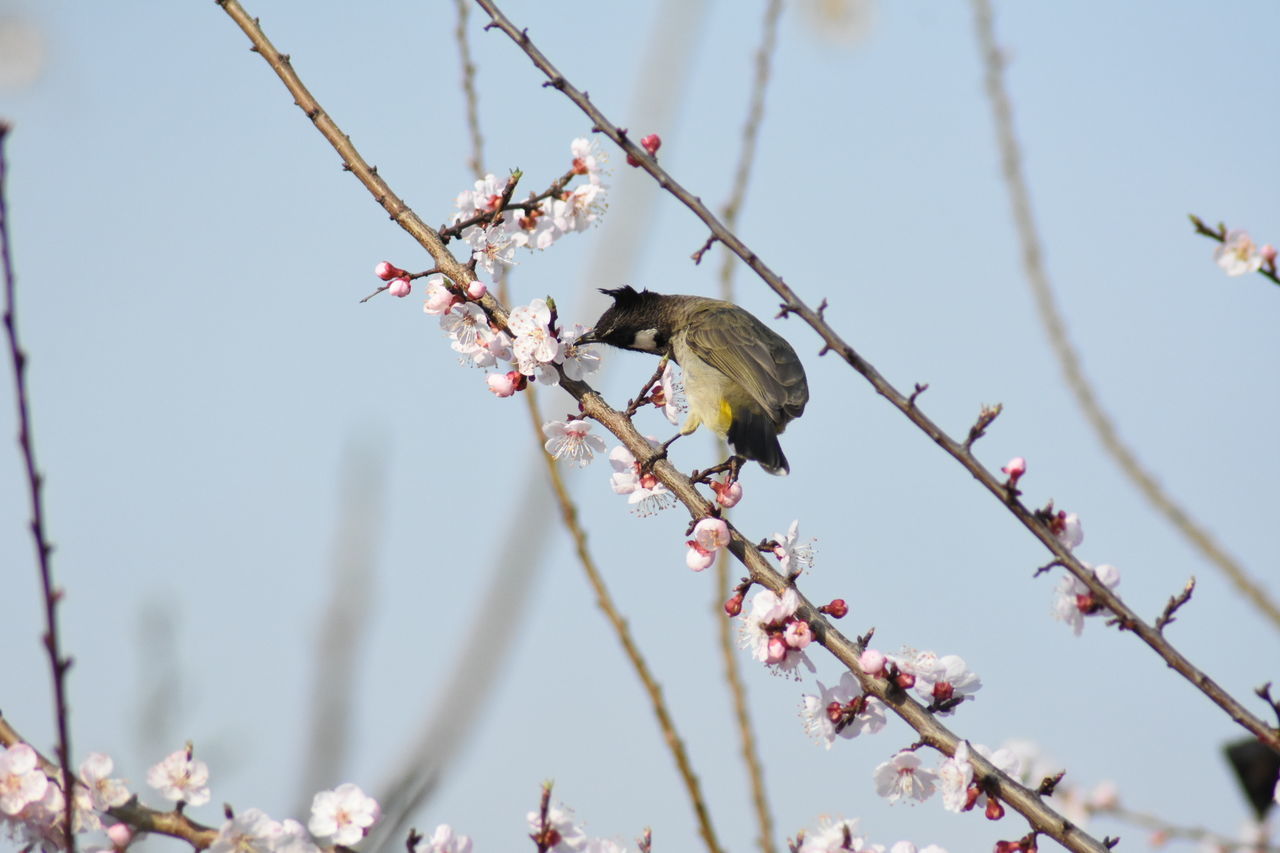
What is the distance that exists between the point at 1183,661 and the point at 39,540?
7.45 ft

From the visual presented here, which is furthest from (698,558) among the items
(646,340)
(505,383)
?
(646,340)

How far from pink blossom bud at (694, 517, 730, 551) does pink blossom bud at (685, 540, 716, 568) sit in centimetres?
16

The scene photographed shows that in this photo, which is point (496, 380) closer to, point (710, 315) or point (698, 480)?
point (698, 480)

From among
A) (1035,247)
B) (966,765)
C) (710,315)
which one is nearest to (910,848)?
(966,765)

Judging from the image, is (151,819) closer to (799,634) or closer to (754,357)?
(799,634)

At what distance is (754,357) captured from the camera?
6.33m

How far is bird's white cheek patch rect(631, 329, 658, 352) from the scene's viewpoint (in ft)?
23.8

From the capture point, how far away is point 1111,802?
1059 centimetres

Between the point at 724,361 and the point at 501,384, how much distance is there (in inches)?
105

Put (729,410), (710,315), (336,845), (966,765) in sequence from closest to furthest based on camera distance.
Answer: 1. (336,845)
2. (966,765)
3. (729,410)
4. (710,315)

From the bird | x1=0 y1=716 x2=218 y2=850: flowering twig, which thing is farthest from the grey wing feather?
x1=0 y1=716 x2=218 y2=850: flowering twig

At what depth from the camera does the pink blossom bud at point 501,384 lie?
3887 mm

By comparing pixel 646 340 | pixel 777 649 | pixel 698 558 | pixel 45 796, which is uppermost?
pixel 646 340

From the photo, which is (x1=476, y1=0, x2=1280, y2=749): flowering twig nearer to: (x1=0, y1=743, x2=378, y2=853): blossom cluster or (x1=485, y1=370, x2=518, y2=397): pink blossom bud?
(x1=485, y1=370, x2=518, y2=397): pink blossom bud
